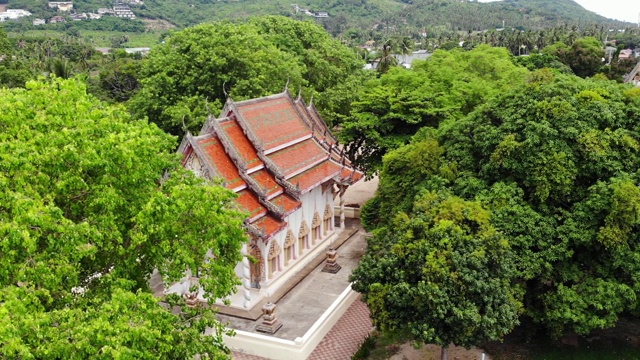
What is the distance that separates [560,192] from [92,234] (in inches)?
464

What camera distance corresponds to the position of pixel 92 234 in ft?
32.4

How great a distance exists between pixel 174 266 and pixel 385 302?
5537 mm

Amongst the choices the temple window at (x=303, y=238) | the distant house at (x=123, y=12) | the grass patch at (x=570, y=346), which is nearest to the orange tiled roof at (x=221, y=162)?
the temple window at (x=303, y=238)

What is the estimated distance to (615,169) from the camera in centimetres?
1466

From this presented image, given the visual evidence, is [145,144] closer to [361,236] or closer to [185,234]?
[185,234]

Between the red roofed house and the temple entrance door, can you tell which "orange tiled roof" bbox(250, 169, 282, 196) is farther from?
the temple entrance door

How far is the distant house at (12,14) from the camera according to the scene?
153750 mm

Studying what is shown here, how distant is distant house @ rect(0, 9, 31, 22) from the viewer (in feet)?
504

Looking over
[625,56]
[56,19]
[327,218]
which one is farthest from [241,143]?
[56,19]

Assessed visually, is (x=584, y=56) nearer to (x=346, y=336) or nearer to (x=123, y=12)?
(x=346, y=336)

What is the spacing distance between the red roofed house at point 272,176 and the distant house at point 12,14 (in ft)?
517

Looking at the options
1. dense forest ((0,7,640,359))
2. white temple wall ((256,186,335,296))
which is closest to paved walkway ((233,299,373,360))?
dense forest ((0,7,640,359))

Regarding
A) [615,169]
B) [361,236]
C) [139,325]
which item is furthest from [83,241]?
[361,236]

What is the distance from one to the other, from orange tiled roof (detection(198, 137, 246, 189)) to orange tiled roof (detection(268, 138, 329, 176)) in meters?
1.97
